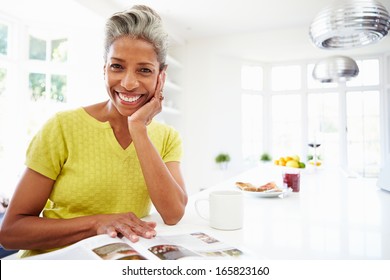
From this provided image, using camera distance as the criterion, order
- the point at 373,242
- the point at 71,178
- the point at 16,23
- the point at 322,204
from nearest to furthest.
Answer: the point at 373,242
the point at 71,178
the point at 322,204
the point at 16,23

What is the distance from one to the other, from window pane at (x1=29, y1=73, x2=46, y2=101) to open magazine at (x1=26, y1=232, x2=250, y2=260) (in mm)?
3184

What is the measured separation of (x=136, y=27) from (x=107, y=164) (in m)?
0.36

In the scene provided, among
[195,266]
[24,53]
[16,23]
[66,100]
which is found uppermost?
[16,23]

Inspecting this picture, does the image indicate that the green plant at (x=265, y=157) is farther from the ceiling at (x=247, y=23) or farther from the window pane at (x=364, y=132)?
the ceiling at (x=247, y=23)

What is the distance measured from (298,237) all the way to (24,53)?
136 inches

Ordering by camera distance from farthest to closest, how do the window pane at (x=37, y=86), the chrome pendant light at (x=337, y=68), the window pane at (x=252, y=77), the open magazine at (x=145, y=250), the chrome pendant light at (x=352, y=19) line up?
the window pane at (x=252, y=77) → the window pane at (x=37, y=86) → the chrome pendant light at (x=337, y=68) → the chrome pendant light at (x=352, y=19) → the open magazine at (x=145, y=250)

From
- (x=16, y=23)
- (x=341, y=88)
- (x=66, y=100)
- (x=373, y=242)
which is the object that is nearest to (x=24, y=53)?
(x=16, y=23)

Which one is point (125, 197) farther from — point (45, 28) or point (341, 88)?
point (341, 88)

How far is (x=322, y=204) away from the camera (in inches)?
41.2

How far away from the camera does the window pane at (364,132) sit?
478 centimetres

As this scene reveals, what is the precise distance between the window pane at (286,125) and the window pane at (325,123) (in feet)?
0.63

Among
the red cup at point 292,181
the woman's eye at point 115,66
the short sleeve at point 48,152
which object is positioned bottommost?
the red cup at point 292,181

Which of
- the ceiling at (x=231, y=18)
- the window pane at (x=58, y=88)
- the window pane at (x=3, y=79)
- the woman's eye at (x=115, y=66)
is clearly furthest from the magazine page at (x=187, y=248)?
the window pane at (x=58, y=88)

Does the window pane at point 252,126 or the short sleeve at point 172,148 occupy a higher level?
the window pane at point 252,126
